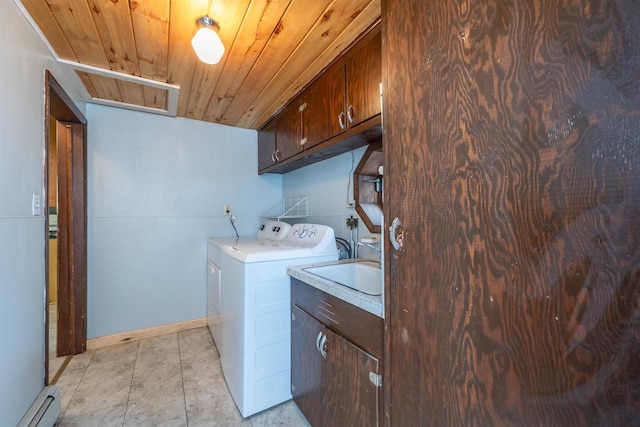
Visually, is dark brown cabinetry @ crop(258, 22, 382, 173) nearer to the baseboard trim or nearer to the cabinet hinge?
the cabinet hinge

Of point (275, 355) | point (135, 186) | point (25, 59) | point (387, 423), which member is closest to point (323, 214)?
point (275, 355)

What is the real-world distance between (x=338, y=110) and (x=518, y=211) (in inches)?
48.7

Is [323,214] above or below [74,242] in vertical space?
above

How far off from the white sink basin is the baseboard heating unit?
4.66 ft

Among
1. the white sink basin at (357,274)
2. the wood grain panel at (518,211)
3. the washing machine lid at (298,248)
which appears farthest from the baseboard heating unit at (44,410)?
the wood grain panel at (518,211)

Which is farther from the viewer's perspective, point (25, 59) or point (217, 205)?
point (217, 205)

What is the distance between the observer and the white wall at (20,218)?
3.58 feet

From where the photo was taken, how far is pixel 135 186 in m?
2.42

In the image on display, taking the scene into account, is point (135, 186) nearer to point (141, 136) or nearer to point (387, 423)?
point (141, 136)

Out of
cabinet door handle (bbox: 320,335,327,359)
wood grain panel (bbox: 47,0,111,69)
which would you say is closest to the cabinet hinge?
cabinet door handle (bbox: 320,335,327,359)

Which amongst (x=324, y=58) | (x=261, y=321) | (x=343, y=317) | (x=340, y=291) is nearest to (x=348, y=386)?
(x=343, y=317)

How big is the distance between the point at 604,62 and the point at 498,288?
0.43 m

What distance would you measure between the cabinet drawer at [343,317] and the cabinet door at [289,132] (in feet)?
3.54

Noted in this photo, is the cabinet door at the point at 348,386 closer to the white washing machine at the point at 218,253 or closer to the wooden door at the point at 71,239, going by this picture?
the white washing machine at the point at 218,253
